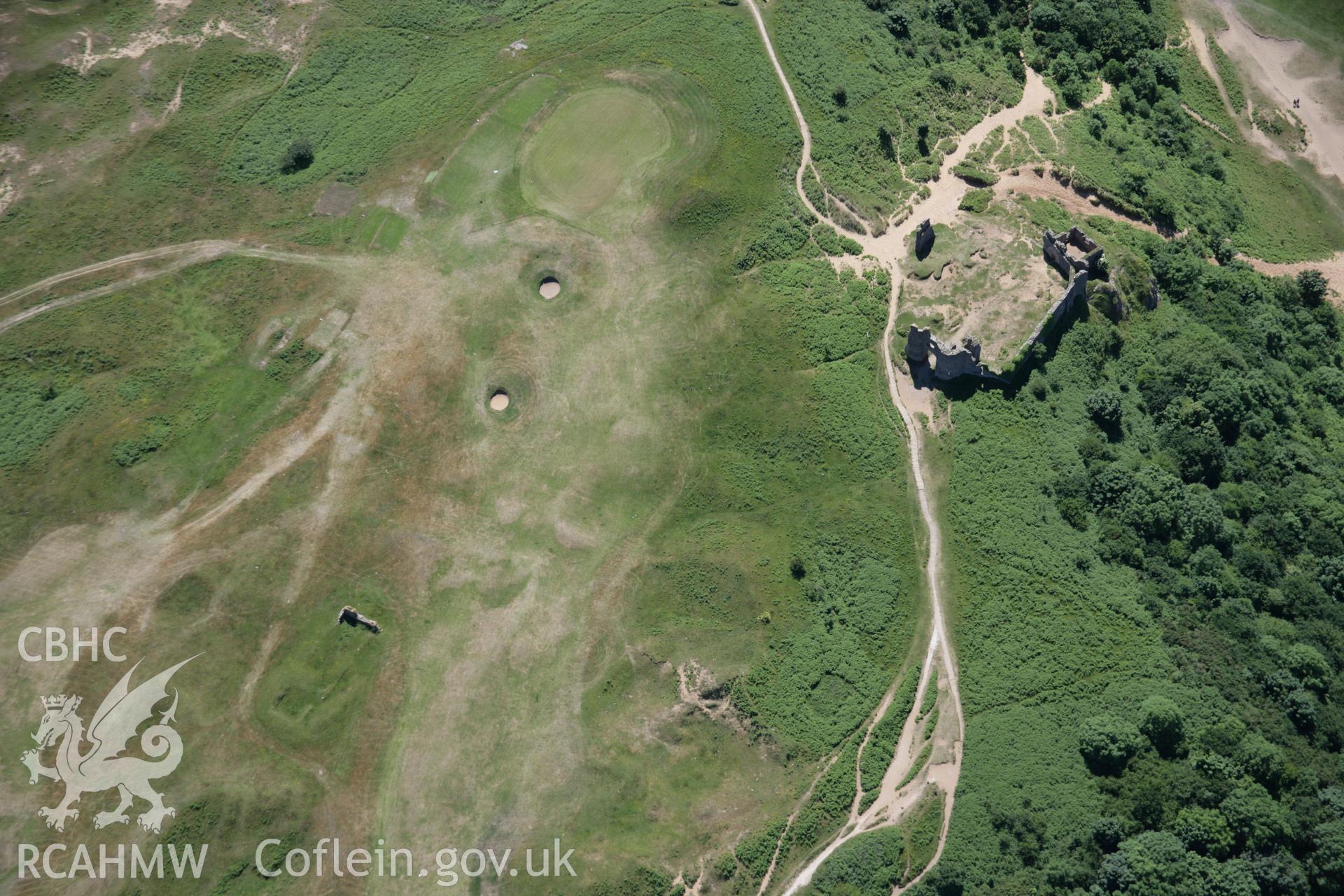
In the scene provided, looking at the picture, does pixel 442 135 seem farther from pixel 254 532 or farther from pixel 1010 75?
pixel 1010 75

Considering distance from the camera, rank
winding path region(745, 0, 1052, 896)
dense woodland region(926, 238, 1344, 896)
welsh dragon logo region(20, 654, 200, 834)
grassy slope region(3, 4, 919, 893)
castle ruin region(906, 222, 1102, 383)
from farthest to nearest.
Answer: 1. castle ruin region(906, 222, 1102, 383)
2. grassy slope region(3, 4, 919, 893)
3. winding path region(745, 0, 1052, 896)
4. dense woodland region(926, 238, 1344, 896)
5. welsh dragon logo region(20, 654, 200, 834)

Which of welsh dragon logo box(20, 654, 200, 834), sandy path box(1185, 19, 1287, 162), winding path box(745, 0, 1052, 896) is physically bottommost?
welsh dragon logo box(20, 654, 200, 834)

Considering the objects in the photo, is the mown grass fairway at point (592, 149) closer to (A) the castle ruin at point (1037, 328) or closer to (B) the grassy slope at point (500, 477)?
(B) the grassy slope at point (500, 477)

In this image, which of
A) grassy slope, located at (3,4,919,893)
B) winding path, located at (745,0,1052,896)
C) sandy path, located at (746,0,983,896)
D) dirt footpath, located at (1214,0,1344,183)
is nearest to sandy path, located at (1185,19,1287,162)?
dirt footpath, located at (1214,0,1344,183)

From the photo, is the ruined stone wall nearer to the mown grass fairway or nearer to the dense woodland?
the dense woodland

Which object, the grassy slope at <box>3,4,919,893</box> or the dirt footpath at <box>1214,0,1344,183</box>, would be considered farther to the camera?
the dirt footpath at <box>1214,0,1344,183</box>

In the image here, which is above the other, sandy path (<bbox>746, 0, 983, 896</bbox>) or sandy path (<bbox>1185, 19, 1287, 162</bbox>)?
sandy path (<bbox>1185, 19, 1287, 162</bbox>)

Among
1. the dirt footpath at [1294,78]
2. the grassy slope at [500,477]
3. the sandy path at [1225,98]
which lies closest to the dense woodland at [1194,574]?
the grassy slope at [500,477]

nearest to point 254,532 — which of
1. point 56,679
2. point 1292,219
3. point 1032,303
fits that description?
point 56,679
